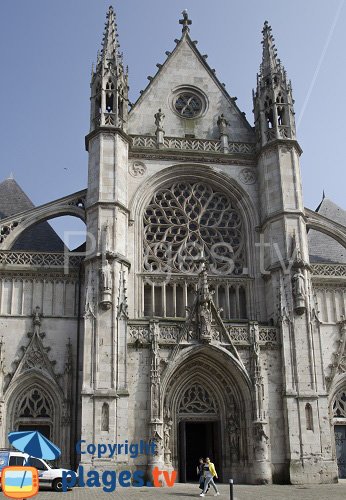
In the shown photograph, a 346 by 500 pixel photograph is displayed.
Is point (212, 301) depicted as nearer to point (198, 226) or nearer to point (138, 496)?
point (198, 226)

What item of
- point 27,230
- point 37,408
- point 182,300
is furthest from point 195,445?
point 27,230

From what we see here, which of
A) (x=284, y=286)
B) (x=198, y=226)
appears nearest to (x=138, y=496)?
(x=284, y=286)

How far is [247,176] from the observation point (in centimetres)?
2473

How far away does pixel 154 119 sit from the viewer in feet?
83.2

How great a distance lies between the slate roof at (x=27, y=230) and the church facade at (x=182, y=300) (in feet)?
0.30

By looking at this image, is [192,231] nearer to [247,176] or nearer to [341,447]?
[247,176]

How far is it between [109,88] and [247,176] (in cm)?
646

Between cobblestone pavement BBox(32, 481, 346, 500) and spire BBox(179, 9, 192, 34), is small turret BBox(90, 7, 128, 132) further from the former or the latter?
cobblestone pavement BBox(32, 481, 346, 500)

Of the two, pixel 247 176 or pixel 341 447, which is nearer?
pixel 341 447

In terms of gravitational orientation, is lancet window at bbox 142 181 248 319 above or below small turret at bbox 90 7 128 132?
below

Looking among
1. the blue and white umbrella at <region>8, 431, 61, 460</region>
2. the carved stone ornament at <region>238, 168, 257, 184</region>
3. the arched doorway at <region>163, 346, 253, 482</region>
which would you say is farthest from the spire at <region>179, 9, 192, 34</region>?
the blue and white umbrella at <region>8, 431, 61, 460</region>

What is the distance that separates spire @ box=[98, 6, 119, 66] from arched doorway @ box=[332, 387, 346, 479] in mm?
15438

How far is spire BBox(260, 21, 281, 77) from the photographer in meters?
25.7

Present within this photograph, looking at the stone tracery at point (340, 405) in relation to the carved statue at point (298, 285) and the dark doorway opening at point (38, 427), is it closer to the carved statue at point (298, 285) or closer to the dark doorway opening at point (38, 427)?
the carved statue at point (298, 285)
